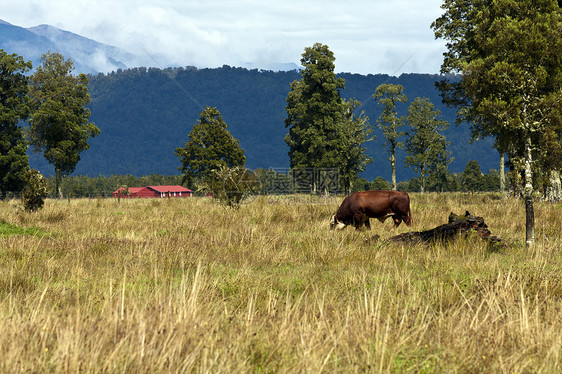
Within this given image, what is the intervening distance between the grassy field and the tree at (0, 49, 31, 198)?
136 feet

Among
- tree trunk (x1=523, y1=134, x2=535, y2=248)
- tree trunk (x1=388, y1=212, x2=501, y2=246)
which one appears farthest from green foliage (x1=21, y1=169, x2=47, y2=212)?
tree trunk (x1=523, y1=134, x2=535, y2=248)

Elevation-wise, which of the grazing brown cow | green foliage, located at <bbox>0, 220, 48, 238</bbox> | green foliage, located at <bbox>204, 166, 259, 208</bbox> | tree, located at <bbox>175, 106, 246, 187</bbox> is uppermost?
tree, located at <bbox>175, 106, 246, 187</bbox>

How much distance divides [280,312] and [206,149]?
209ft

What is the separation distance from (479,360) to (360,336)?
0.93 m

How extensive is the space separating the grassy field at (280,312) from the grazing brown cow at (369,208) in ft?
12.9

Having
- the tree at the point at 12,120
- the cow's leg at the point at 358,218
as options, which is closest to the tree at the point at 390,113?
the tree at the point at 12,120

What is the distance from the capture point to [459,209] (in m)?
19.4

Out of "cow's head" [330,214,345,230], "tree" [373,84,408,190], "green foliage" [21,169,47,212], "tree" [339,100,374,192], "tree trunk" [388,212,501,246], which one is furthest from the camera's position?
"tree" [373,84,408,190]

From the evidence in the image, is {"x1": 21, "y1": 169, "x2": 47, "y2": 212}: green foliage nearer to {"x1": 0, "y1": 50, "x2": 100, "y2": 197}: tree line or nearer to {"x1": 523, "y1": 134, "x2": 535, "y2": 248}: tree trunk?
{"x1": 523, "y1": 134, "x2": 535, "y2": 248}: tree trunk

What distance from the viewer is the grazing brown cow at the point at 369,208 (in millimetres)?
13516

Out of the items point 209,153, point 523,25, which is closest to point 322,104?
point 209,153

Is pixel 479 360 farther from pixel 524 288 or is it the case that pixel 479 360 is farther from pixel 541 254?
pixel 541 254

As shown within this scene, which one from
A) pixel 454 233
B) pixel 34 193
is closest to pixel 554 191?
pixel 454 233

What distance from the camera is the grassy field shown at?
136 inches
